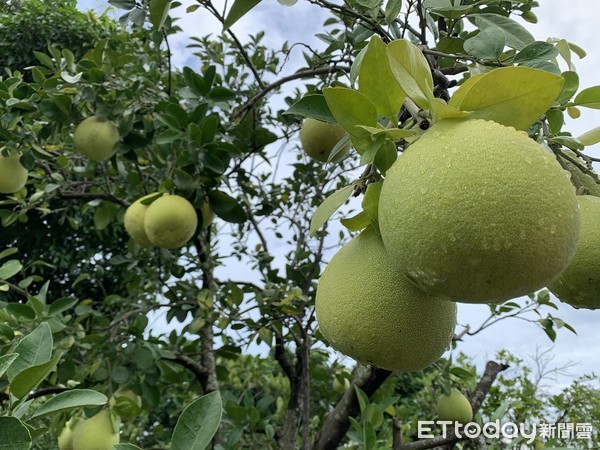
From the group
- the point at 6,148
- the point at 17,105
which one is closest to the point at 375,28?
the point at 17,105

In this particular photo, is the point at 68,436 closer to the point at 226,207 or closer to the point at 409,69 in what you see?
the point at 226,207

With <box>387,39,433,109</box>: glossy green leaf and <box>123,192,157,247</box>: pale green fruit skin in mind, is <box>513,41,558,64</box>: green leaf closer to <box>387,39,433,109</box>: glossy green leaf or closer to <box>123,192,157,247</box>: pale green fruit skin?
<box>387,39,433,109</box>: glossy green leaf

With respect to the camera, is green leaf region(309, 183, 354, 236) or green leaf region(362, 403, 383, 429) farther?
green leaf region(362, 403, 383, 429)

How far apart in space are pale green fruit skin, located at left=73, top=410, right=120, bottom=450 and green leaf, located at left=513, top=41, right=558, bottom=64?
4.40 ft

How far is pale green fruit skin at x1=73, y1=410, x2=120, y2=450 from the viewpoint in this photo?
1.43 metres

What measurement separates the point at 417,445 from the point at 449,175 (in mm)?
1266

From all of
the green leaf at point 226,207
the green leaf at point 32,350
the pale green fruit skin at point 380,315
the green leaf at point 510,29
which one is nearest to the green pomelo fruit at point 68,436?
the green leaf at point 226,207

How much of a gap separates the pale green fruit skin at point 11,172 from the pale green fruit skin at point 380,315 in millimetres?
1767

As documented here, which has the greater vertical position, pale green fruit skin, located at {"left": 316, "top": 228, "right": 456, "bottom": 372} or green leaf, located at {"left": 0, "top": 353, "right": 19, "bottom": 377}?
pale green fruit skin, located at {"left": 316, "top": 228, "right": 456, "bottom": 372}

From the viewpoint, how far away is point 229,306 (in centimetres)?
207

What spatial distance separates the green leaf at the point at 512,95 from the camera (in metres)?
0.50

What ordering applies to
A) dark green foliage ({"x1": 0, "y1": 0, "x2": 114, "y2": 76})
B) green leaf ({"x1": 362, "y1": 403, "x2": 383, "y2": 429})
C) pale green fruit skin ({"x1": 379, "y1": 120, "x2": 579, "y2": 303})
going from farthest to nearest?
1. dark green foliage ({"x1": 0, "y1": 0, "x2": 114, "y2": 76})
2. green leaf ({"x1": 362, "y1": 403, "x2": 383, "y2": 429})
3. pale green fruit skin ({"x1": 379, "y1": 120, "x2": 579, "y2": 303})

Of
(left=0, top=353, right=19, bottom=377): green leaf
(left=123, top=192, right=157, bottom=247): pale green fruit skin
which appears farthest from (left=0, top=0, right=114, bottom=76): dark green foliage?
(left=0, top=353, right=19, bottom=377): green leaf

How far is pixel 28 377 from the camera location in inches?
23.6
